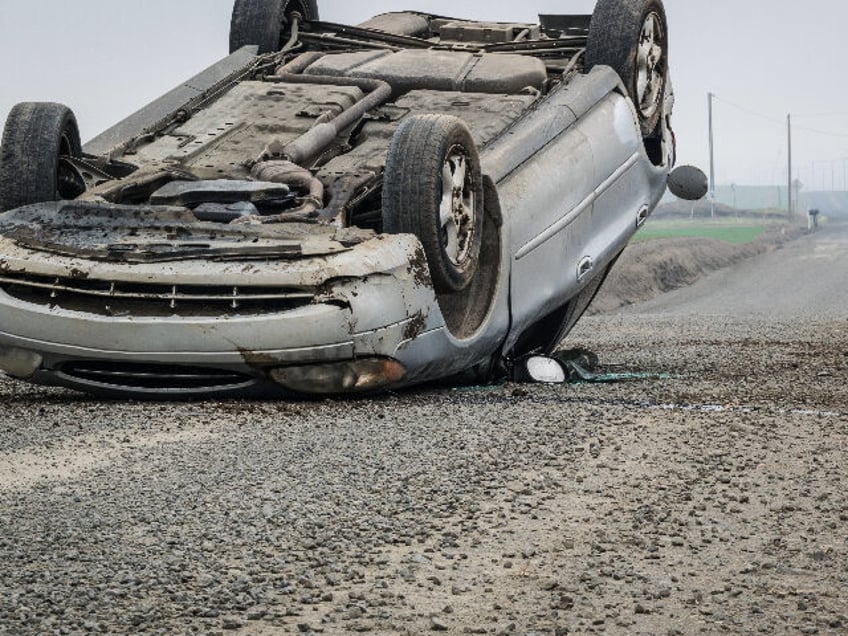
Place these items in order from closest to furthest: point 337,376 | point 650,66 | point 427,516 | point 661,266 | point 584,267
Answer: point 427,516 → point 337,376 → point 584,267 → point 650,66 → point 661,266

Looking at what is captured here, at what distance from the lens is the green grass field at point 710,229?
48531mm

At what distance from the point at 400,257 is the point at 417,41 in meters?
4.12

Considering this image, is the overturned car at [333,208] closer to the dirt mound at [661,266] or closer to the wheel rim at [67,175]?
the wheel rim at [67,175]

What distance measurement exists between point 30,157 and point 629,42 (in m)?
3.95

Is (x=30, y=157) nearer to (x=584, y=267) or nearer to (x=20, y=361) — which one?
(x=20, y=361)

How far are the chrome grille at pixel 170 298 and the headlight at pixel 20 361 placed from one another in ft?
0.93

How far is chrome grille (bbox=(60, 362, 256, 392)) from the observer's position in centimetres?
823

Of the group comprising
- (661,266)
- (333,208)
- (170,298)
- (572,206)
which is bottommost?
(661,266)

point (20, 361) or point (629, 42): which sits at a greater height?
point (629, 42)

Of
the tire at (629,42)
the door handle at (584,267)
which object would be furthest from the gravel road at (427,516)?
the tire at (629,42)

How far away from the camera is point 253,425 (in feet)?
24.0

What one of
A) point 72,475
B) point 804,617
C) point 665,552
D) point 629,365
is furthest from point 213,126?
point 804,617

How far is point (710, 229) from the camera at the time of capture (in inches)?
2253

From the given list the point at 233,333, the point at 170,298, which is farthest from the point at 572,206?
the point at 170,298
